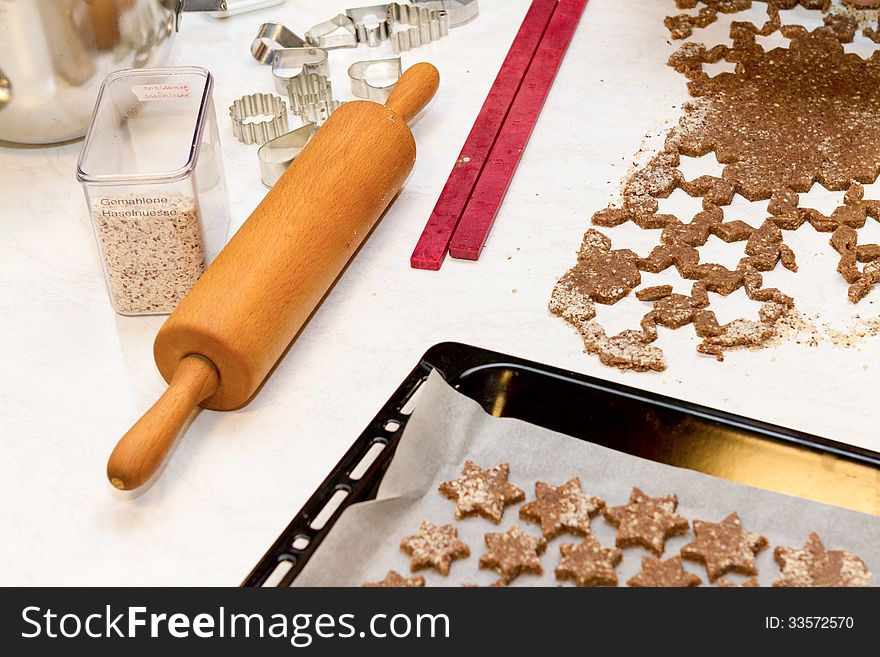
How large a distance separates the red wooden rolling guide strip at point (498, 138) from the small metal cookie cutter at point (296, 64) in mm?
258

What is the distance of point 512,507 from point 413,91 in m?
0.64

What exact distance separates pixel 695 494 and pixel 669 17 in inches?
37.6

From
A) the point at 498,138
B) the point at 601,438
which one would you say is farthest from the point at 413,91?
the point at 601,438

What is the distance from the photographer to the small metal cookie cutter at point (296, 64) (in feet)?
4.71

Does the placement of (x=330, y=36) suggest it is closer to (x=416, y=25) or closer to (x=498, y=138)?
(x=416, y=25)

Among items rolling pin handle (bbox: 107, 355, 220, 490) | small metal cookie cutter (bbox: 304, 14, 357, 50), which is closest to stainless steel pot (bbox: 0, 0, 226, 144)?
small metal cookie cutter (bbox: 304, 14, 357, 50)

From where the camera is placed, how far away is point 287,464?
3.08 ft

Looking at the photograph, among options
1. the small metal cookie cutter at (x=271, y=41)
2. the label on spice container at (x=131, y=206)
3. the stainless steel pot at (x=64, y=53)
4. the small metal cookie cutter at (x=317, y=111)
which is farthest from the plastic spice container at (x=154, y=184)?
the small metal cookie cutter at (x=271, y=41)

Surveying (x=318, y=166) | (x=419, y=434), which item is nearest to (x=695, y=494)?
(x=419, y=434)

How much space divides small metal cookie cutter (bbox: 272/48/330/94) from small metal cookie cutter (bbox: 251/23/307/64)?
0.07 ft

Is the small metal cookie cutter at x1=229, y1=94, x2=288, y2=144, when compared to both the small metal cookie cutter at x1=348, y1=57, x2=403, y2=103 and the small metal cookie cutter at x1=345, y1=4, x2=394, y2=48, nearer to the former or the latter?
the small metal cookie cutter at x1=348, y1=57, x2=403, y2=103

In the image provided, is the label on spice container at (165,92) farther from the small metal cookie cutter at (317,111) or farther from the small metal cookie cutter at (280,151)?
the small metal cookie cutter at (317,111)
